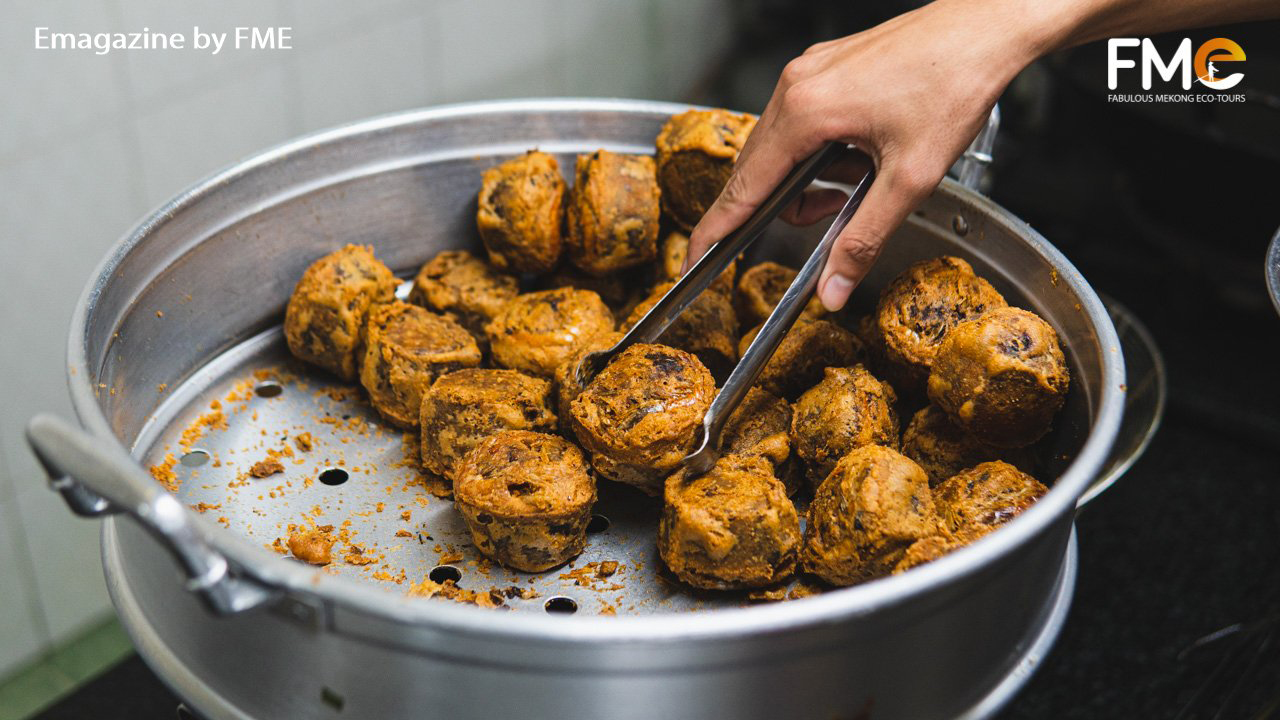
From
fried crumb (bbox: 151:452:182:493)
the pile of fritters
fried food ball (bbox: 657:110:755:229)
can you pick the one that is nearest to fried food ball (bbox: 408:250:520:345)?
the pile of fritters

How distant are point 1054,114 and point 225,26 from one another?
192 cm

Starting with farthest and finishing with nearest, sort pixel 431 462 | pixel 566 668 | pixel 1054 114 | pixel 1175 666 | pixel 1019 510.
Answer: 1. pixel 1054 114
2. pixel 1175 666
3. pixel 431 462
4. pixel 1019 510
5. pixel 566 668

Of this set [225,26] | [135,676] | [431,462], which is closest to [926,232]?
[431,462]

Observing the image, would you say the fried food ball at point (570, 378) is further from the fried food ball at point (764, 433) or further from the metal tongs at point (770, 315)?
the fried food ball at point (764, 433)

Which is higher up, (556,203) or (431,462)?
(556,203)

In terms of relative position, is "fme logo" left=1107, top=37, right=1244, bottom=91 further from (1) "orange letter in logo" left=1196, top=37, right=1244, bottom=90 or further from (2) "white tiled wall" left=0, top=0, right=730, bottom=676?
(2) "white tiled wall" left=0, top=0, right=730, bottom=676

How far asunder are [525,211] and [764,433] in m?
0.38

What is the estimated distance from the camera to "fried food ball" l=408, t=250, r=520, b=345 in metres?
1.30

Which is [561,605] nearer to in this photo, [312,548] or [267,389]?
[312,548]

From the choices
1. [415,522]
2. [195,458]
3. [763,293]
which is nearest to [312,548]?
[415,522]

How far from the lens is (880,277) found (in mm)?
1339

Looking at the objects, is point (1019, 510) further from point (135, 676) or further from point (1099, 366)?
point (135, 676)

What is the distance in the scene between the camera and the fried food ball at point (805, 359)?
117 cm

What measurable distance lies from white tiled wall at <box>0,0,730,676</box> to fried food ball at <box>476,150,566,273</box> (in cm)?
64
